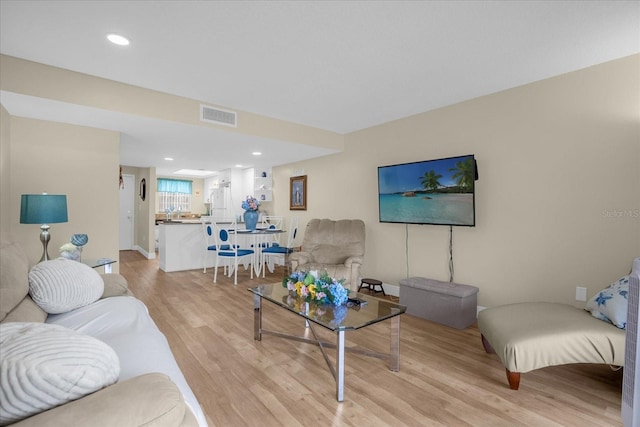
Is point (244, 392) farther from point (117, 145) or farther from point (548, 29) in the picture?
point (117, 145)

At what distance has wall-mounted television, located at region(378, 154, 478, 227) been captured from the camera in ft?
11.0

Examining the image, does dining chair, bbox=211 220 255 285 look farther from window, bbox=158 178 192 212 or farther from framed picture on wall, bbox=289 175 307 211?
window, bbox=158 178 192 212

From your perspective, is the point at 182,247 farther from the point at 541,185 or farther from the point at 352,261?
the point at 541,185

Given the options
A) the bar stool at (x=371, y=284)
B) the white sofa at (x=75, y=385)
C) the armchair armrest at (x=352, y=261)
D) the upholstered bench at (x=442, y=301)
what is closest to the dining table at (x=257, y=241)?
the bar stool at (x=371, y=284)

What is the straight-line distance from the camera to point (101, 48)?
2.45 meters

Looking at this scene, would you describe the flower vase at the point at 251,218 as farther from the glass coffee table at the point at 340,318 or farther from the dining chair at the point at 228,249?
the glass coffee table at the point at 340,318

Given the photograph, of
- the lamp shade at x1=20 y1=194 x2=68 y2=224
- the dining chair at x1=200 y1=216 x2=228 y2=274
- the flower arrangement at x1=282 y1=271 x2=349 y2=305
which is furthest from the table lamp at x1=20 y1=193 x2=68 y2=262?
the dining chair at x1=200 y1=216 x2=228 y2=274

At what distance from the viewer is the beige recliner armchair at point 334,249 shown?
12.9 feet

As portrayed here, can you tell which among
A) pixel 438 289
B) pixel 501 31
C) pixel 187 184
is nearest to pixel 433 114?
pixel 501 31

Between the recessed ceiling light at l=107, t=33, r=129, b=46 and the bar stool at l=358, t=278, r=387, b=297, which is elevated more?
the recessed ceiling light at l=107, t=33, r=129, b=46

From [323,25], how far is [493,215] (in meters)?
2.52

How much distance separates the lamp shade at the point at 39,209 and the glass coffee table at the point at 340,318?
6.48 ft

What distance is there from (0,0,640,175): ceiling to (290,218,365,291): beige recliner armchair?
1.72 meters

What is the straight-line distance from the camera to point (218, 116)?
3.74 meters
